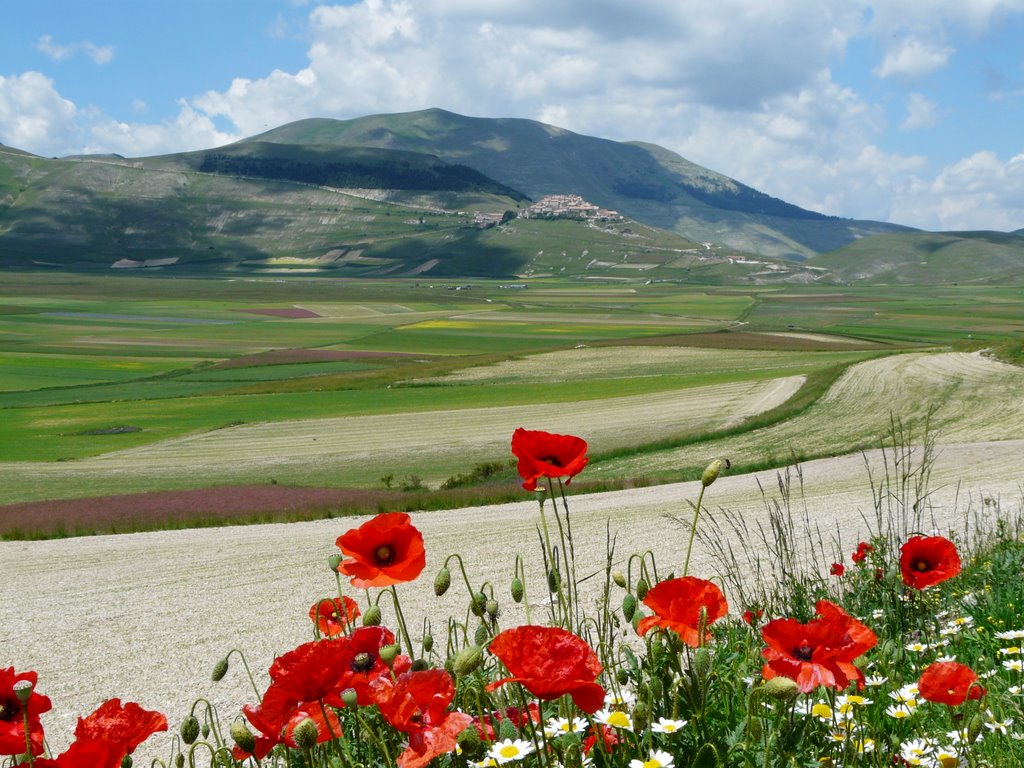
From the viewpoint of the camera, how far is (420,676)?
121 inches

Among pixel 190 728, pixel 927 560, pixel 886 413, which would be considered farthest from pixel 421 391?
pixel 190 728

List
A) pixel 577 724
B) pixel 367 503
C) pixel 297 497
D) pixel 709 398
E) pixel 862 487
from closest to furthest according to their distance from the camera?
pixel 577 724 → pixel 862 487 → pixel 367 503 → pixel 297 497 → pixel 709 398

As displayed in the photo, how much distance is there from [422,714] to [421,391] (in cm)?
5491

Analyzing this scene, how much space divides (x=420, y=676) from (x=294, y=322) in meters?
118

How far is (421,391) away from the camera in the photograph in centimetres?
5772

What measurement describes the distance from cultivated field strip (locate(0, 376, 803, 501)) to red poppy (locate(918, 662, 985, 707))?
32.6 m

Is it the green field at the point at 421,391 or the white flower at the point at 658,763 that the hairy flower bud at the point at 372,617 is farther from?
the green field at the point at 421,391

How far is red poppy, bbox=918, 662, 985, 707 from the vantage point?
3.31 m

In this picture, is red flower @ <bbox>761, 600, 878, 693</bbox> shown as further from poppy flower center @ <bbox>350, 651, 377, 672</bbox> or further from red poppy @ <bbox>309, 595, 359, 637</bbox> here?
red poppy @ <bbox>309, 595, 359, 637</bbox>

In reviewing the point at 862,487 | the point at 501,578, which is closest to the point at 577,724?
the point at 501,578

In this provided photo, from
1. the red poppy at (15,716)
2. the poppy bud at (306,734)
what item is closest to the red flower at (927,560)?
the poppy bud at (306,734)

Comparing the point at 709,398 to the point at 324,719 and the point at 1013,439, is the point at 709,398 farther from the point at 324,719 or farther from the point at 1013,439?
the point at 324,719

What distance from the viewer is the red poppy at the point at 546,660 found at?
2607 mm

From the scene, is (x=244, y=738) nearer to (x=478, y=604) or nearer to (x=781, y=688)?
(x=478, y=604)
